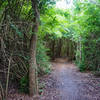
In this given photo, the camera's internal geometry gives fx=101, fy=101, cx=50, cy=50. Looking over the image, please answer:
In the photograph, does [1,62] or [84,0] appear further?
[84,0]

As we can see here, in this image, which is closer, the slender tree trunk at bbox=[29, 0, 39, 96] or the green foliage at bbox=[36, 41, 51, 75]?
the slender tree trunk at bbox=[29, 0, 39, 96]

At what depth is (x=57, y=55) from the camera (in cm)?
1159

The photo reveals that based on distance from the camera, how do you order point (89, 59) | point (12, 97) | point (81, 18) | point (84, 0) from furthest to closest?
point (89, 59), point (81, 18), point (84, 0), point (12, 97)

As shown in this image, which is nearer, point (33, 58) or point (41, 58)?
point (33, 58)

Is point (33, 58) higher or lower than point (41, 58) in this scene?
higher

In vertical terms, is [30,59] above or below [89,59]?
above

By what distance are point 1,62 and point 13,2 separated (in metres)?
1.72

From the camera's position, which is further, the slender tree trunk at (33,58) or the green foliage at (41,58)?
the green foliage at (41,58)

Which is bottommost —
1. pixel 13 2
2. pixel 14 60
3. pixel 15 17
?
pixel 14 60

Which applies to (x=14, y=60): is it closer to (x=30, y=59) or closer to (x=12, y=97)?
(x=30, y=59)

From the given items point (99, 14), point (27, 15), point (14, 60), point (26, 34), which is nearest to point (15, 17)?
point (27, 15)

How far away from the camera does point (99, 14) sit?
4.17m

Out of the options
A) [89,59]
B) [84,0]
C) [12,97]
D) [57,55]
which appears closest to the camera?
[12,97]

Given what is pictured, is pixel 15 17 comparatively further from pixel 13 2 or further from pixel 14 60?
pixel 14 60
